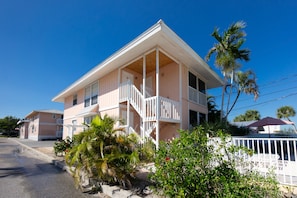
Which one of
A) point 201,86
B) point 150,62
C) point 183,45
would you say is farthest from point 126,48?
point 201,86

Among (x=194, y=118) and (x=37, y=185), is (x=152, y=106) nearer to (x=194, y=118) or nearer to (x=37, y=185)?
(x=194, y=118)

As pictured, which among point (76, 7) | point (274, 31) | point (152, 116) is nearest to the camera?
point (152, 116)

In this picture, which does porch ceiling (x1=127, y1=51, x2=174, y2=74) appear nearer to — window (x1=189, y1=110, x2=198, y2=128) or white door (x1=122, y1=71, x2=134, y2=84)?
white door (x1=122, y1=71, x2=134, y2=84)

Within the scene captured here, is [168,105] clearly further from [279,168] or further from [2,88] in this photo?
[2,88]

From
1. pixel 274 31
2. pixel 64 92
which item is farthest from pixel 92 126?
pixel 274 31

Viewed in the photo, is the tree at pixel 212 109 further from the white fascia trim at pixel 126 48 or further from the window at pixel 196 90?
the white fascia trim at pixel 126 48

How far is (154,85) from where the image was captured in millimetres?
11477

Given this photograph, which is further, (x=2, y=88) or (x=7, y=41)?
(x=2, y=88)

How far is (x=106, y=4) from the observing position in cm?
973

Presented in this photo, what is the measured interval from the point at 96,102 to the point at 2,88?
53.5ft

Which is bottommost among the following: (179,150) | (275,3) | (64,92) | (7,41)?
(179,150)

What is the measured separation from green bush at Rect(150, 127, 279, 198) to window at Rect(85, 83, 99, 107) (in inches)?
423

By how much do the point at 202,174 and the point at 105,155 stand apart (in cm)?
287

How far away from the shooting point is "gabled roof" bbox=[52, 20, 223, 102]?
287 inches
